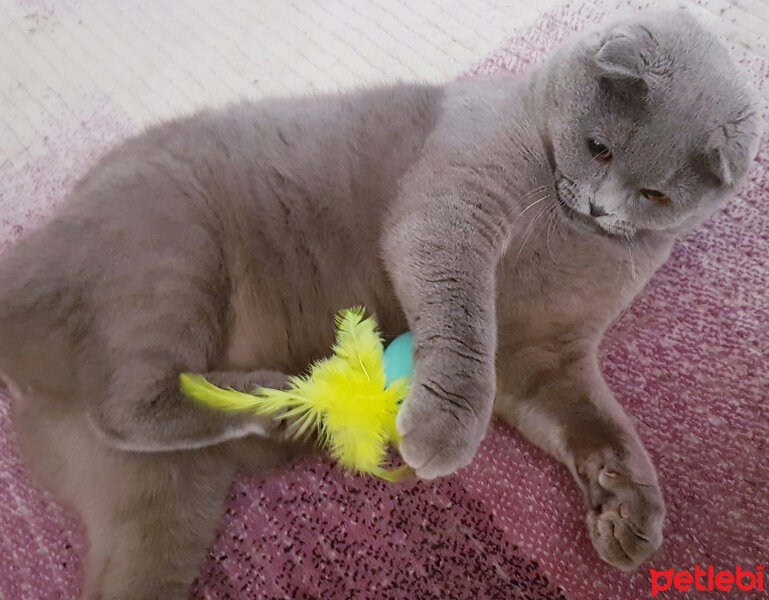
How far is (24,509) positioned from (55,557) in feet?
0.34

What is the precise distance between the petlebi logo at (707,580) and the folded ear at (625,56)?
0.76 metres

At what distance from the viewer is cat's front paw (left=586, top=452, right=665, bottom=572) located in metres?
0.92

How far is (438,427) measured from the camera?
88 centimetres

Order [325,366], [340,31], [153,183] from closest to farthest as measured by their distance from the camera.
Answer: [325,366] < [153,183] < [340,31]

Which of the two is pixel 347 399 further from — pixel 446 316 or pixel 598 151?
pixel 598 151

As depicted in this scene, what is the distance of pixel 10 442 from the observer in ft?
3.67

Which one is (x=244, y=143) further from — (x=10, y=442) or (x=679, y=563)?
(x=679, y=563)

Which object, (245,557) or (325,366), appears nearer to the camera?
(325,366)

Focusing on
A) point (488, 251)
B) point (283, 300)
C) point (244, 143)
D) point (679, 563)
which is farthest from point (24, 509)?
point (679, 563)

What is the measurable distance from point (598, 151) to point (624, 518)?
0.55 metres

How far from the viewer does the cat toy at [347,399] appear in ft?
2.86

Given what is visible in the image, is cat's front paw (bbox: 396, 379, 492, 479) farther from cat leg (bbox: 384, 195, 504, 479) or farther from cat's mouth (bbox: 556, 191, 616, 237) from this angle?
cat's mouth (bbox: 556, 191, 616, 237)

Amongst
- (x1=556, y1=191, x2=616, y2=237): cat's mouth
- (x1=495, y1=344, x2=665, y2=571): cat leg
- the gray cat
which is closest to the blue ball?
the gray cat

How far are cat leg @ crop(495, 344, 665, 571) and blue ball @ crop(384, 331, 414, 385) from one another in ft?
0.59
